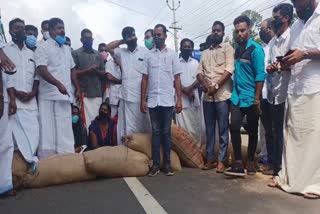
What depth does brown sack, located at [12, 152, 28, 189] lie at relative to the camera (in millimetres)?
4430

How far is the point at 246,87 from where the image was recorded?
16.0ft

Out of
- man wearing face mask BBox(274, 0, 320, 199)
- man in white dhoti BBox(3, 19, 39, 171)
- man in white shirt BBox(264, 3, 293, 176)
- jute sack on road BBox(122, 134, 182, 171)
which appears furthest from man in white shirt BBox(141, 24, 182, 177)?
man wearing face mask BBox(274, 0, 320, 199)

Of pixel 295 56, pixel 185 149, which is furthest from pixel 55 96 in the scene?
pixel 295 56

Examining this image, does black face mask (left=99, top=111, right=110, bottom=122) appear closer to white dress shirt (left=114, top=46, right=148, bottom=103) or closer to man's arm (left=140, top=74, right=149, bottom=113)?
white dress shirt (left=114, top=46, right=148, bottom=103)

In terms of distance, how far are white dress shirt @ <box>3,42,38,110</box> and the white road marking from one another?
169 cm

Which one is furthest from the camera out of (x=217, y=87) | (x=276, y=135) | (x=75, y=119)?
(x=75, y=119)

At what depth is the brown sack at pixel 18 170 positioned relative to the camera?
443 cm

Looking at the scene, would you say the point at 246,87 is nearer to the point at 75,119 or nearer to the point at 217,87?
the point at 217,87

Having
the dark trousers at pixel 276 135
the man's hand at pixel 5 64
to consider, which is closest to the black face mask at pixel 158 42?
the dark trousers at pixel 276 135

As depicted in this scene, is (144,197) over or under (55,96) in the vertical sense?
under

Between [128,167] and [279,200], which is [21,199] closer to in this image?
[128,167]

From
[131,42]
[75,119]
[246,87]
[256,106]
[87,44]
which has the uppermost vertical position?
[87,44]

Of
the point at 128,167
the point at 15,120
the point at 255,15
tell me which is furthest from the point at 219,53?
the point at 255,15

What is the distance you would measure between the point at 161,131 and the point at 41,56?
6.23 feet
